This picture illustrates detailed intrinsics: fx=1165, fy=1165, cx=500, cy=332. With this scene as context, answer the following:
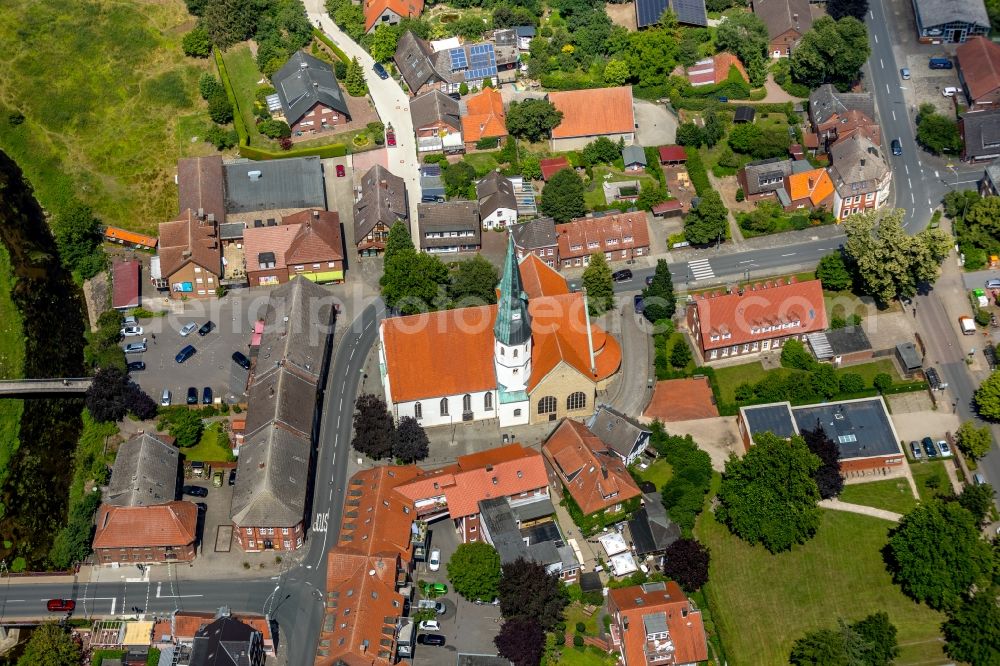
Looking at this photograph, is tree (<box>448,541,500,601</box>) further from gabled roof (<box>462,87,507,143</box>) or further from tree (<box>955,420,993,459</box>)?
gabled roof (<box>462,87,507,143</box>)

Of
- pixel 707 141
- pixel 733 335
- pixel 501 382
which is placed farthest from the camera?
pixel 707 141

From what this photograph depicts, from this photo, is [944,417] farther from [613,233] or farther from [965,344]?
[613,233]

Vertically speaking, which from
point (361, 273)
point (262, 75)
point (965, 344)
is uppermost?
point (262, 75)

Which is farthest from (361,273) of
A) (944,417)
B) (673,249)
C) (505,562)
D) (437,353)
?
(944,417)

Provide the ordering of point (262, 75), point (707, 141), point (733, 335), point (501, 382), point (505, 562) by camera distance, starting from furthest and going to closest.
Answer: point (262, 75), point (707, 141), point (733, 335), point (501, 382), point (505, 562)

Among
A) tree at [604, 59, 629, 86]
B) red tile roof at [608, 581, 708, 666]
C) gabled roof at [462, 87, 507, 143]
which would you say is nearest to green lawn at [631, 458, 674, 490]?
red tile roof at [608, 581, 708, 666]

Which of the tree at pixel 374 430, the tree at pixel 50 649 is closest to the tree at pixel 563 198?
the tree at pixel 374 430
